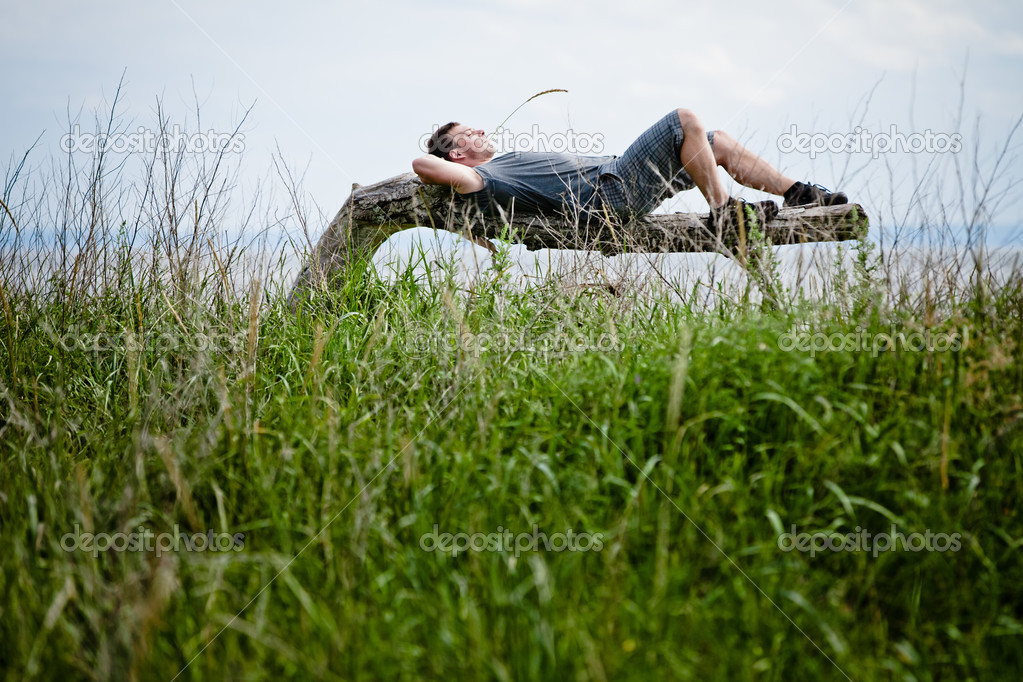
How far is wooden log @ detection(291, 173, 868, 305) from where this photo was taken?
3641mm

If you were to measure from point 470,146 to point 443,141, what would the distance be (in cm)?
23

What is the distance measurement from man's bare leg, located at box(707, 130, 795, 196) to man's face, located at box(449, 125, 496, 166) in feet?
4.99

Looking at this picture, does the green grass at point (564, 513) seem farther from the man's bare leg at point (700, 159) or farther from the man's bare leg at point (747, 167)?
the man's bare leg at point (747, 167)

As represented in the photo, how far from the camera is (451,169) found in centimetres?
388

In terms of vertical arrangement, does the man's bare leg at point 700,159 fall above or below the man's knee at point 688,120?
below

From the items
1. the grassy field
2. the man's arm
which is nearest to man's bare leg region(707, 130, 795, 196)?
the grassy field

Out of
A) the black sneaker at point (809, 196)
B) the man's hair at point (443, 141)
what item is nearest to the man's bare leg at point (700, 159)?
the black sneaker at point (809, 196)

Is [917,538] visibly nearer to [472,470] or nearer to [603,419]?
[603,419]

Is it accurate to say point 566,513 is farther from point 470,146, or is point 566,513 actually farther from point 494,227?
point 470,146

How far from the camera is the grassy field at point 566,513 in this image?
153 centimetres

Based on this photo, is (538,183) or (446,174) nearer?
(446,174)

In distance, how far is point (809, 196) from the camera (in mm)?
3867

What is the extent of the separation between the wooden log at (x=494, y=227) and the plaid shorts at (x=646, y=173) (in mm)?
115

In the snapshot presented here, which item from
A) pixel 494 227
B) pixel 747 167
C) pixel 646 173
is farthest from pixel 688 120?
pixel 494 227
